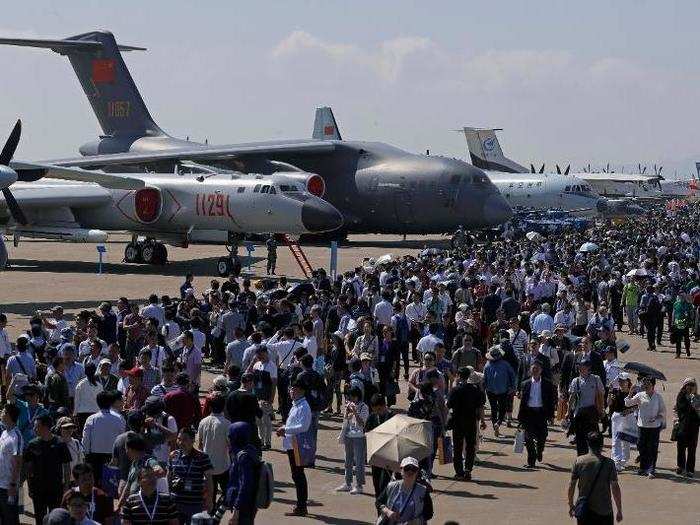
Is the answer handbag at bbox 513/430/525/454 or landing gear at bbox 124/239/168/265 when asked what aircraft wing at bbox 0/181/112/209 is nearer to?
landing gear at bbox 124/239/168/265

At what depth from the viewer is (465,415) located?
46.3 ft

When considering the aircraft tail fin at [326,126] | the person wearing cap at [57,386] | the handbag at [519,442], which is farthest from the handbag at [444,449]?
the aircraft tail fin at [326,126]

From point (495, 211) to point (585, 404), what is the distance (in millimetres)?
33913

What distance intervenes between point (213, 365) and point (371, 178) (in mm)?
26976

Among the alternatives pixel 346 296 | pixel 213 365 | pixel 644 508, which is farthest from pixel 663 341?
pixel 644 508

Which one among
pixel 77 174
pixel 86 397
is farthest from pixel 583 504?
pixel 77 174

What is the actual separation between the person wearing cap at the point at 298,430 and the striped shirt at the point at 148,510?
11.3 feet

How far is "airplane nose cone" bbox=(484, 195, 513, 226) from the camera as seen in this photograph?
4828 cm

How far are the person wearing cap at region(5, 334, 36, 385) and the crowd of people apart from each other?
3 centimetres

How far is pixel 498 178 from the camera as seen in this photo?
224 feet

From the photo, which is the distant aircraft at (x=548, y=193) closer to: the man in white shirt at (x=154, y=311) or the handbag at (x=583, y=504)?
the man in white shirt at (x=154, y=311)

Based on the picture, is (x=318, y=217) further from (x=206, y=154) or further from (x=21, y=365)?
(x=21, y=365)

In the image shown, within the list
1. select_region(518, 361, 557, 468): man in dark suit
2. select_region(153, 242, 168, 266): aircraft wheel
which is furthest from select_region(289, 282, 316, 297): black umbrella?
select_region(153, 242, 168, 266): aircraft wheel

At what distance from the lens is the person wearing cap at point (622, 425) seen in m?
14.8
